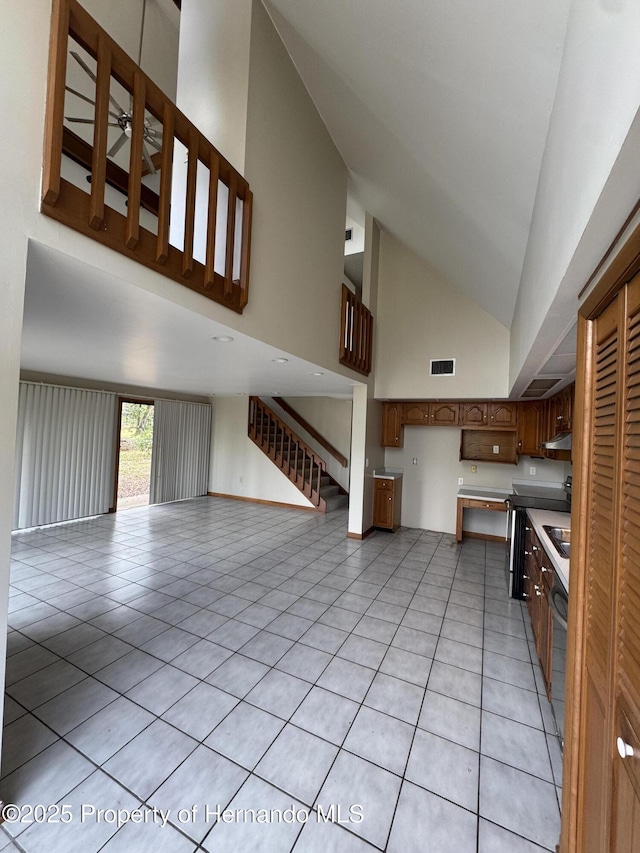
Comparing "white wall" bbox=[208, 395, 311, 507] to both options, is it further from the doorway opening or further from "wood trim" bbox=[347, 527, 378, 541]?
"wood trim" bbox=[347, 527, 378, 541]

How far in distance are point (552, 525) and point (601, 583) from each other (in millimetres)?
2049

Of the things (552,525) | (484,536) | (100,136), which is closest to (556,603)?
(552,525)

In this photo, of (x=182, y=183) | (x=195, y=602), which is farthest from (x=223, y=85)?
(x=195, y=602)

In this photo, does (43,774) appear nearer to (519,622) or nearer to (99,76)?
(99,76)

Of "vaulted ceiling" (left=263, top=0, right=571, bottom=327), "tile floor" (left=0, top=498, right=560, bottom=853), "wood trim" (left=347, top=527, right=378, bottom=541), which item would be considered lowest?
"tile floor" (left=0, top=498, right=560, bottom=853)

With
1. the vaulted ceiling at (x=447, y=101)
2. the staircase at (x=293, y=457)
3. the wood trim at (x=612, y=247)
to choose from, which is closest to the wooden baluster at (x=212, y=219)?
the vaulted ceiling at (x=447, y=101)

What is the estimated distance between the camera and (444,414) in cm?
546

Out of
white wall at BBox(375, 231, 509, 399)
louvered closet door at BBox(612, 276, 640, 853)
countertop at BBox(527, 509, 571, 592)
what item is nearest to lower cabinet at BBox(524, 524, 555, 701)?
countertop at BBox(527, 509, 571, 592)

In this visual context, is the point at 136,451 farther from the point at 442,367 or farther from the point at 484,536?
the point at 484,536

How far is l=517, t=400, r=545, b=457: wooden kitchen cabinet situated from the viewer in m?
4.84

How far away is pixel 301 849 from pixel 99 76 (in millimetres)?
3345

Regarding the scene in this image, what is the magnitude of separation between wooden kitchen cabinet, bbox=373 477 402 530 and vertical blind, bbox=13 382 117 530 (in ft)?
15.2

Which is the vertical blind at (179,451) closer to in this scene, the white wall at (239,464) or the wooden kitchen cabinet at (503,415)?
the white wall at (239,464)

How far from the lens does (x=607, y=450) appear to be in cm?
113
